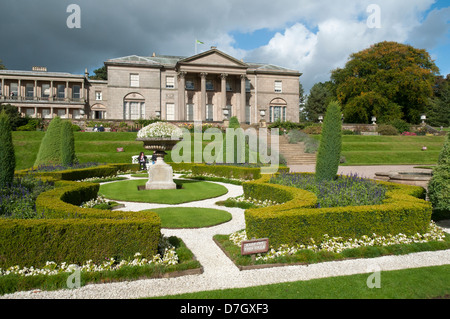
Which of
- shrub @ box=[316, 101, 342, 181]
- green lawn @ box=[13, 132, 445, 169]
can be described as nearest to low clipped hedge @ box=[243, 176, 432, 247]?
shrub @ box=[316, 101, 342, 181]

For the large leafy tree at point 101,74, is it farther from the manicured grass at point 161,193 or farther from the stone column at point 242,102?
the manicured grass at point 161,193

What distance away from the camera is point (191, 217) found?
9414mm

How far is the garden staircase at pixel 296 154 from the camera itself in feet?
91.4

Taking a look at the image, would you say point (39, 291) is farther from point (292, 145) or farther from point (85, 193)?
point (292, 145)

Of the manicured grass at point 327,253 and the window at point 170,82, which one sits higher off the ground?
the window at point 170,82

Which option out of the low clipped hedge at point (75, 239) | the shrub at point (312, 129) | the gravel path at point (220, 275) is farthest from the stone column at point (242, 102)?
the low clipped hedge at point (75, 239)

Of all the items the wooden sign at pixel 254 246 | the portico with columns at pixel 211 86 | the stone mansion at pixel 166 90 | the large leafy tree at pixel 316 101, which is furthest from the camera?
the large leafy tree at pixel 316 101

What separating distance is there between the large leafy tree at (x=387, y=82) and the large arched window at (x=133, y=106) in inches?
1273

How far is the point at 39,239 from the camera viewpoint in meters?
5.22

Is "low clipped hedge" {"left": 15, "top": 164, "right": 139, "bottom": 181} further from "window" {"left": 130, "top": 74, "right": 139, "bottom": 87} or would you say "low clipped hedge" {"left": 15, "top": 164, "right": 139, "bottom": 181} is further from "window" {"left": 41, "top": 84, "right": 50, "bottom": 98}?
"window" {"left": 41, "top": 84, "right": 50, "bottom": 98}

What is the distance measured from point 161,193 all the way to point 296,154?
18895 mm
